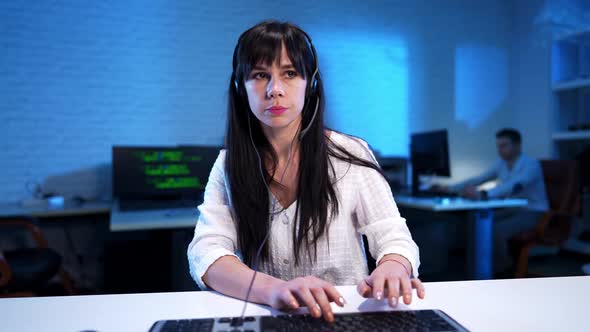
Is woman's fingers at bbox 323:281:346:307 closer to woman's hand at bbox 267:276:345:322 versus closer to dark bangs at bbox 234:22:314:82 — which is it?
woman's hand at bbox 267:276:345:322

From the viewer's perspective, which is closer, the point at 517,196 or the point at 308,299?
the point at 308,299

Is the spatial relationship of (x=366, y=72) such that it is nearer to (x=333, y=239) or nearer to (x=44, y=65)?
(x=44, y=65)

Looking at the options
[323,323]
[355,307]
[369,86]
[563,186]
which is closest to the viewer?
[323,323]

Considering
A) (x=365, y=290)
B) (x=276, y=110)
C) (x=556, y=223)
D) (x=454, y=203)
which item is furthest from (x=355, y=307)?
(x=556, y=223)

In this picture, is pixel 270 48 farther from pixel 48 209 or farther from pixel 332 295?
pixel 48 209

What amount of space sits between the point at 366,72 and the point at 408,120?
66 centimetres

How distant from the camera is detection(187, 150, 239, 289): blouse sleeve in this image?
2.91 feet

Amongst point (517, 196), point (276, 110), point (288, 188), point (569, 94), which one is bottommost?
point (517, 196)

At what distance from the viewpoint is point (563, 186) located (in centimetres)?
312

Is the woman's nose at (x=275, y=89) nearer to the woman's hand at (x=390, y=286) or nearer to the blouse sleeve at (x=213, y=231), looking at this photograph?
the blouse sleeve at (x=213, y=231)

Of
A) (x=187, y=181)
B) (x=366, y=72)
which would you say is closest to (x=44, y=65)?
(x=187, y=181)

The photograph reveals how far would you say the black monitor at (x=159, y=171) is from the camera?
116 inches

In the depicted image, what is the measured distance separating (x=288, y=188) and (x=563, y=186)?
289 cm

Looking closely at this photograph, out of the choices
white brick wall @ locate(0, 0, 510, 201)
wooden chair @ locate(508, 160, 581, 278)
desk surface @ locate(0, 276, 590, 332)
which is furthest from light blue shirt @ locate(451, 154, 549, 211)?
desk surface @ locate(0, 276, 590, 332)
